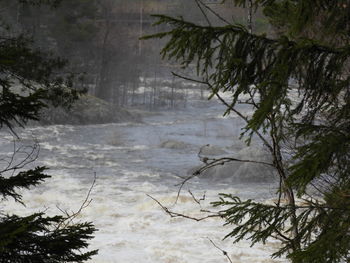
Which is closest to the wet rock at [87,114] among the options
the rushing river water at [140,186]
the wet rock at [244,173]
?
the rushing river water at [140,186]

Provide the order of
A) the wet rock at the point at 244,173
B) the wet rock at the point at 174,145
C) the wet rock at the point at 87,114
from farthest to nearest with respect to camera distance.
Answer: the wet rock at the point at 87,114
the wet rock at the point at 174,145
the wet rock at the point at 244,173

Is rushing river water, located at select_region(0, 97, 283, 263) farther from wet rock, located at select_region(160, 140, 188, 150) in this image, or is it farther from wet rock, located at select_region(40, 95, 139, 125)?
wet rock, located at select_region(40, 95, 139, 125)

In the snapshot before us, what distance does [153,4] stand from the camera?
64250mm

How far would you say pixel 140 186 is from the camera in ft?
66.0

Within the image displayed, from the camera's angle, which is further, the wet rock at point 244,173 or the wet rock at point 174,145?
the wet rock at point 174,145

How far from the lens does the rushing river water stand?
44.7 ft

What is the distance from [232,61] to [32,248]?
1.60 metres

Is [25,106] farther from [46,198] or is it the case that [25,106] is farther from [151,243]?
[46,198]

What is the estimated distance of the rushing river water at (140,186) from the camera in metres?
13.6

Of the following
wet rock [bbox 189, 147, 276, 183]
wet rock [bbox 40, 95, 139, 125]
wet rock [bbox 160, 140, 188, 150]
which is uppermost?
wet rock [bbox 189, 147, 276, 183]

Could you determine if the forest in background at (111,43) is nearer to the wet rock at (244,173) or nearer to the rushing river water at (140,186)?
the rushing river water at (140,186)

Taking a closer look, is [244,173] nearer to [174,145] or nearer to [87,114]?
[174,145]

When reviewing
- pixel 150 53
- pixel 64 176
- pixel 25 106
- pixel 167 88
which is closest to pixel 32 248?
pixel 25 106

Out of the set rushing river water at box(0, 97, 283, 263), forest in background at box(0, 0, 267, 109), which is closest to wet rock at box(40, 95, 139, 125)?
rushing river water at box(0, 97, 283, 263)
